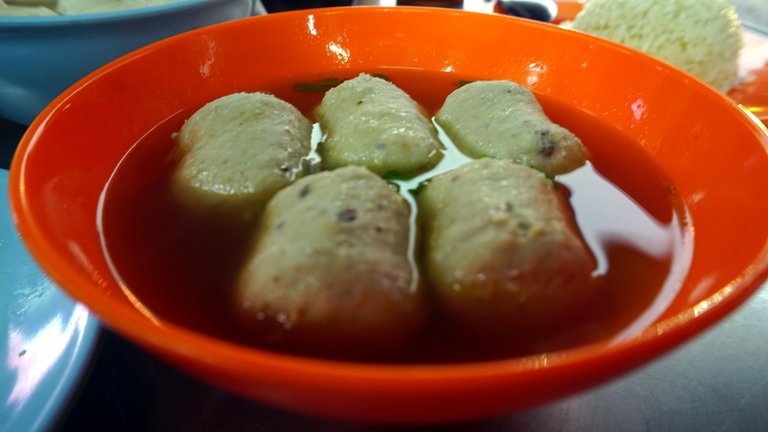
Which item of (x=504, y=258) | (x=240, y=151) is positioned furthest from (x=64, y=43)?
(x=504, y=258)

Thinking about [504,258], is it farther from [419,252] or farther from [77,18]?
[77,18]

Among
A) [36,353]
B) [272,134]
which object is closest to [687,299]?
[272,134]

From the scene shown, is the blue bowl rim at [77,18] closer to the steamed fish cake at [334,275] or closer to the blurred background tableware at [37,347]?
the blurred background tableware at [37,347]

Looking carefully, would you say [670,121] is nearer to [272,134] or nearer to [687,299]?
[687,299]

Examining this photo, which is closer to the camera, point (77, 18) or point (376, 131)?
point (376, 131)

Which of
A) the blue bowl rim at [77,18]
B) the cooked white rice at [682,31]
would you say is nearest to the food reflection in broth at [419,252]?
the blue bowl rim at [77,18]

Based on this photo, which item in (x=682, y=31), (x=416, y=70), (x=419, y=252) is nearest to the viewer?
(x=419, y=252)
